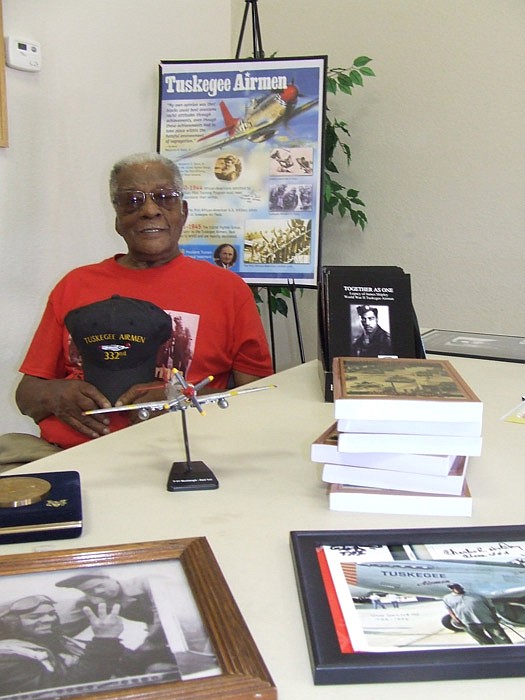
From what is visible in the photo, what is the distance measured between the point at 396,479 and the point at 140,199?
119cm

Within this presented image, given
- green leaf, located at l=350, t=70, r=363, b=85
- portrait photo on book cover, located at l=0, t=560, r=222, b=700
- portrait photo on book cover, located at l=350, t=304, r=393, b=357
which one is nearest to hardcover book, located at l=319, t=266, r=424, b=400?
portrait photo on book cover, located at l=350, t=304, r=393, b=357

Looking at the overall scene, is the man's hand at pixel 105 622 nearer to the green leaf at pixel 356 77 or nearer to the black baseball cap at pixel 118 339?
the black baseball cap at pixel 118 339

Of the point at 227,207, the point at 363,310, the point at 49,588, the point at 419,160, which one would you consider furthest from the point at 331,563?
the point at 419,160

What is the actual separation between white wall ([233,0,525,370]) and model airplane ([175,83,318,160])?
0.66m

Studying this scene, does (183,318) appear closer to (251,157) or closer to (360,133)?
(251,157)

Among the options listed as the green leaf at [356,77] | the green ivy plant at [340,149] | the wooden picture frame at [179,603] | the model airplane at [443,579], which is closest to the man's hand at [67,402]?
the wooden picture frame at [179,603]

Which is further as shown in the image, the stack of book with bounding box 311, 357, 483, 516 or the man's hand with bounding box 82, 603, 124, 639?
the stack of book with bounding box 311, 357, 483, 516

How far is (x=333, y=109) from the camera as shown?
10.8 ft

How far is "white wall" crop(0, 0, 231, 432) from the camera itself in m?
2.57

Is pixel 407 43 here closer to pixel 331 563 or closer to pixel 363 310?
pixel 363 310

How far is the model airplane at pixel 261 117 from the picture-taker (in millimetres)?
2686

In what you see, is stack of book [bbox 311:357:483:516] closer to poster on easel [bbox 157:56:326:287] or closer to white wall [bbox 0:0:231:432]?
poster on easel [bbox 157:56:326:287]

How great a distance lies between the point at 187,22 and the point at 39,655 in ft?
10.5

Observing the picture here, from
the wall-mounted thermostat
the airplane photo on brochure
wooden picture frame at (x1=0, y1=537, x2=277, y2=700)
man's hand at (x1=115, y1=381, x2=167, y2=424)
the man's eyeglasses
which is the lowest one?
man's hand at (x1=115, y1=381, x2=167, y2=424)
